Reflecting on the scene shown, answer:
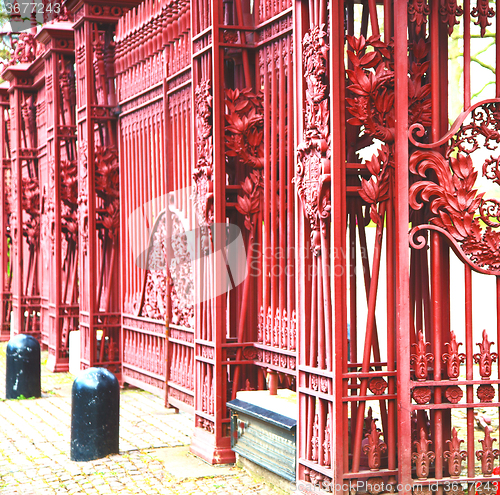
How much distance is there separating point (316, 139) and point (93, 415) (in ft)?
10.6

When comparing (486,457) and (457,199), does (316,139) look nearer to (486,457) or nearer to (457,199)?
(457,199)

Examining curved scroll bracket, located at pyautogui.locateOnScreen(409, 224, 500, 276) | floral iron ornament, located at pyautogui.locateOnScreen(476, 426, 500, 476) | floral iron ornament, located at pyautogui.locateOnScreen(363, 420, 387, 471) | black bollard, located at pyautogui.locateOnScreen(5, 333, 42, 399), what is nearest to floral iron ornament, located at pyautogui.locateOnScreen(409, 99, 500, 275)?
curved scroll bracket, located at pyautogui.locateOnScreen(409, 224, 500, 276)

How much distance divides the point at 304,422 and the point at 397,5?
9.01 ft

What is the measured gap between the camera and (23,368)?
10.5 m

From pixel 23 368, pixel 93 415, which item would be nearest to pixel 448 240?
pixel 93 415

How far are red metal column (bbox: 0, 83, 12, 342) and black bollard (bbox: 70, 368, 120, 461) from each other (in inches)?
461

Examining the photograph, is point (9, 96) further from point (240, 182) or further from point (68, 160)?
point (240, 182)

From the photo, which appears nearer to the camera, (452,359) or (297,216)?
(452,359)

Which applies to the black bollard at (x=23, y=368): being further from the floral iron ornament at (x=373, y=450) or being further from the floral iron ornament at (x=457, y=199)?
the floral iron ornament at (x=457, y=199)

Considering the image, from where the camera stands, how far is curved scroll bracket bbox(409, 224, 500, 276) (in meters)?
5.12

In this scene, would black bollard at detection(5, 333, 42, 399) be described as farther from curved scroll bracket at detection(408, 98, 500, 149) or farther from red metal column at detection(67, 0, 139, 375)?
curved scroll bracket at detection(408, 98, 500, 149)

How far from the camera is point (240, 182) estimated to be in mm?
7324

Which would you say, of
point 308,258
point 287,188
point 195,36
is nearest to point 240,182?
point 287,188

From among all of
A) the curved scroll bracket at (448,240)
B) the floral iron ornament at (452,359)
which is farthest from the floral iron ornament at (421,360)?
the curved scroll bracket at (448,240)
